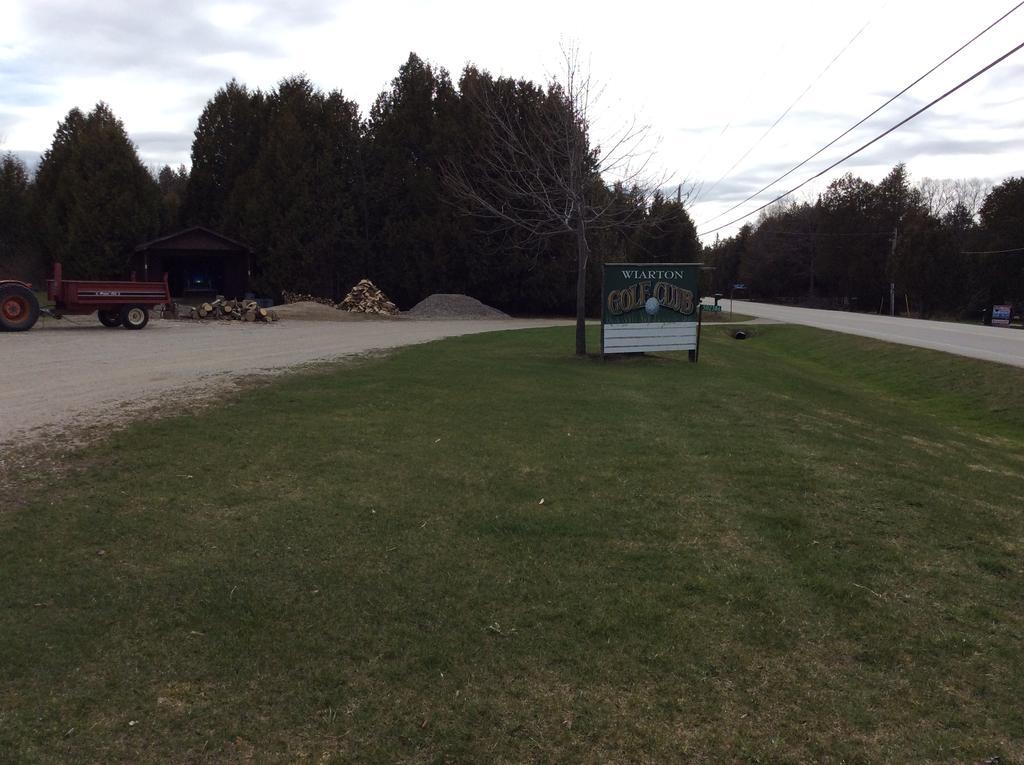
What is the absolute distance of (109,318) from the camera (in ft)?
71.7

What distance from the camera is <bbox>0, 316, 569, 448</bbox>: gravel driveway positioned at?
26.6 feet

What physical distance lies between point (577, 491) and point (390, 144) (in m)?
32.5

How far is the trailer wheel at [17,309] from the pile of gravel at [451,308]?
15.1m

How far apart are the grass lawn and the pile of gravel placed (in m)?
24.8

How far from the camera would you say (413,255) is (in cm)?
3522

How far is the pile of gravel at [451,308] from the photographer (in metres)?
32.6

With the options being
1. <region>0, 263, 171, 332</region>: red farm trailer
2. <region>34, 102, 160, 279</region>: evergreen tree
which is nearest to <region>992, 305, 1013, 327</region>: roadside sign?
<region>0, 263, 171, 332</region>: red farm trailer

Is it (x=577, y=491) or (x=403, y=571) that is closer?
(x=403, y=571)

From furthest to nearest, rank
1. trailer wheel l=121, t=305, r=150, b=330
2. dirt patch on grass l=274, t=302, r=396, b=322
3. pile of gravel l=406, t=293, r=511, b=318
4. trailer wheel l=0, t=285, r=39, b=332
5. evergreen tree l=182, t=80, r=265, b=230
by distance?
evergreen tree l=182, t=80, r=265, b=230 → pile of gravel l=406, t=293, r=511, b=318 → dirt patch on grass l=274, t=302, r=396, b=322 → trailer wheel l=121, t=305, r=150, b=330 → trailer wheel l=0, t=285, r=39, b=332

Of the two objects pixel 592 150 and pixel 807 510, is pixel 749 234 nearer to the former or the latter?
pixel 592 150

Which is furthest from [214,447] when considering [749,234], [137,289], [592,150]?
[749,234]

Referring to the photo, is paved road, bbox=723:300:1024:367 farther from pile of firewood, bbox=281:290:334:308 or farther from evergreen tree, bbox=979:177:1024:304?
evergreen tree, bbox=979:177:1024:304

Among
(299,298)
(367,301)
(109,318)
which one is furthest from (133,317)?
(299,298)

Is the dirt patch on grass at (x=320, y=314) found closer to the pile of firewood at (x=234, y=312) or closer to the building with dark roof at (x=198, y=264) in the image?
the pile of firewood at (x=234, y=312)
